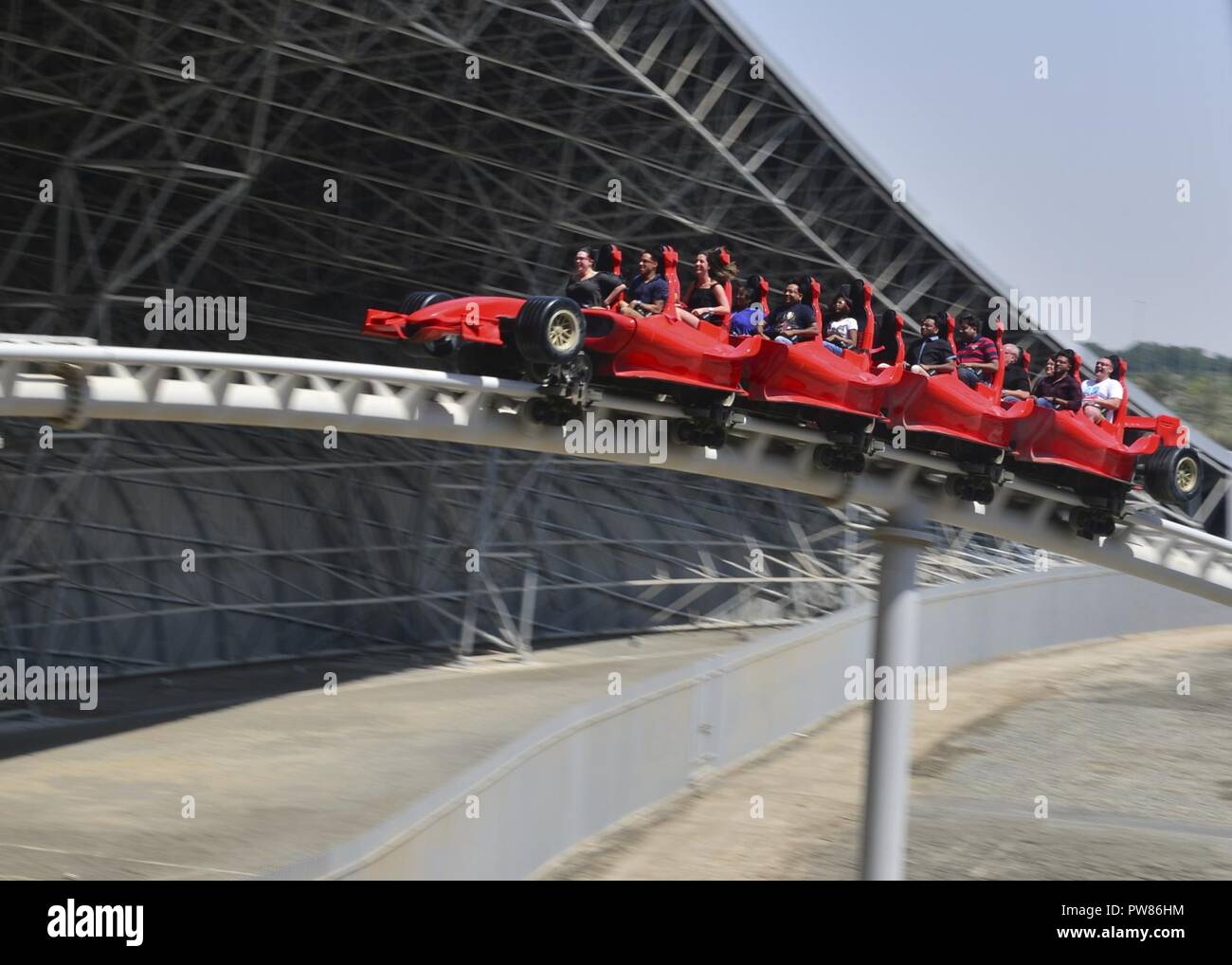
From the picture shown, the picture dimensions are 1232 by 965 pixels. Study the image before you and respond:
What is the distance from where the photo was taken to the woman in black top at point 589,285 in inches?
491

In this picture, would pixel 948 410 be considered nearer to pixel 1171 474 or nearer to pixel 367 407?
pixel 1171 474

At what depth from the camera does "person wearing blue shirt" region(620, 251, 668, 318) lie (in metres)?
12.5

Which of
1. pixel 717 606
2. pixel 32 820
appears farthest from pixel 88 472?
pixel 717 606

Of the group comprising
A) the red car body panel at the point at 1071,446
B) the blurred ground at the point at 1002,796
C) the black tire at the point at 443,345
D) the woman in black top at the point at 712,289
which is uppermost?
the woman in black top at the point at 712,289

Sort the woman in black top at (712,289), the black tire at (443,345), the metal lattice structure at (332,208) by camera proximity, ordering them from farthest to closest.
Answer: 1. the metal lattice structure at (332,208)
2. the woman in black top at (712,289)
3. the black tire at (443,345)

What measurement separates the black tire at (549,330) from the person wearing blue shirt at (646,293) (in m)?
0.91

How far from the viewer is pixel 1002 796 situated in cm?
1745

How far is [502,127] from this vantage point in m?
24.5

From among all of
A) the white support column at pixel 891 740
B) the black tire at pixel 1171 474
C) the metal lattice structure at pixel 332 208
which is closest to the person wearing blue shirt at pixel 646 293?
the white support column at pixel 891 740

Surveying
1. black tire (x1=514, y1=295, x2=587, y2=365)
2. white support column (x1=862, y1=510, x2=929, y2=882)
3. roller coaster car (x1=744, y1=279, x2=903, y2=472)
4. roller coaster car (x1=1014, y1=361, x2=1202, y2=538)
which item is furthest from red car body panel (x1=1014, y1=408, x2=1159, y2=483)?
black tire (x1=514, y1=295, x2=587, y2=365)

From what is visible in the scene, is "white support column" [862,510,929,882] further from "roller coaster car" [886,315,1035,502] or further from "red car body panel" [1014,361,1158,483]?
"red car body panel" [1014,361,1158,483]

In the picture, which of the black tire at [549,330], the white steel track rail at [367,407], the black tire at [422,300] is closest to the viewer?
the white steel track rail at [367,407]

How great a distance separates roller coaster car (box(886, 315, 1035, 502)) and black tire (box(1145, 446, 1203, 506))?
6.31ft

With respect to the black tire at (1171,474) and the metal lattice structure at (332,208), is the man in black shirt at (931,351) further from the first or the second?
the metal lattice structure at (332,208)
